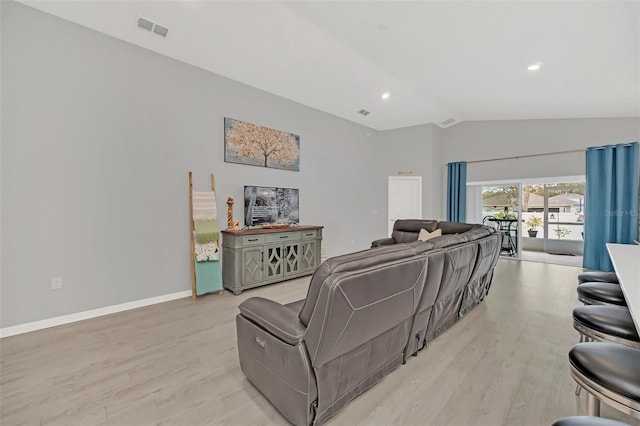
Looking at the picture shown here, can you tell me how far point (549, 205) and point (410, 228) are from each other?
17.0ft

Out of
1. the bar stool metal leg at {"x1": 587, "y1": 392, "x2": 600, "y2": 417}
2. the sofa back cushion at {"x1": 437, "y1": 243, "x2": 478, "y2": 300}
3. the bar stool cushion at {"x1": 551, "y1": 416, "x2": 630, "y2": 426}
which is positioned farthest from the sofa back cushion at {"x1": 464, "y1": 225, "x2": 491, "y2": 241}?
the bar stool cushion at {"x1": 551, "y1": 416, "x2": 630, "y2": 426}

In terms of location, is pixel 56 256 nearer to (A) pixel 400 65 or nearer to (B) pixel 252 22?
(B) pixel 252 22

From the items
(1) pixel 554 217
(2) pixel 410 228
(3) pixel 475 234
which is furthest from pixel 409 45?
(1) pixel 554 217

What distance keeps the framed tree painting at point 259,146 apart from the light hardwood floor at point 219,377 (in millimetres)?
2479

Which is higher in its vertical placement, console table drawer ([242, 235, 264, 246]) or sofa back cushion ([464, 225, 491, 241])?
sofa back cushion ([464, 225, 491, 241])

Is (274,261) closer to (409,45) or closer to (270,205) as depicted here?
(270,205)

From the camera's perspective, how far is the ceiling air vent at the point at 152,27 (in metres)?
3.07

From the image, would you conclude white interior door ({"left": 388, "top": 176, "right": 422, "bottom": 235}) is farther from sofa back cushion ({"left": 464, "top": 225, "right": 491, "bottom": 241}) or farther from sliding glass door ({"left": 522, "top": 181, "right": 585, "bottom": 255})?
sofa back cushion ({"left": 464, "top": 225, "right": 491, "bottom": 241})

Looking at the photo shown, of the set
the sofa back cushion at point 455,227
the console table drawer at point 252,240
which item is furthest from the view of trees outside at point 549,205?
the console table drawer at point 252,240

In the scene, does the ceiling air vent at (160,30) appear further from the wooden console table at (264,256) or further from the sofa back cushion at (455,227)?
the sofa back cushion at (455,227)

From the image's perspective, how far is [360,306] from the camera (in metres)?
1.50

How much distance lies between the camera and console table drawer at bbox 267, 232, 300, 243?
432 cm

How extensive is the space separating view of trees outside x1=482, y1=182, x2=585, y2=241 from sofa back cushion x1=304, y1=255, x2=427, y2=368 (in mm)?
6279

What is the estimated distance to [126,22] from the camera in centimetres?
307
